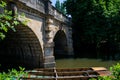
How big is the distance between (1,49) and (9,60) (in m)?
1.32

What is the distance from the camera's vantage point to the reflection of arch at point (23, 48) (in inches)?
545

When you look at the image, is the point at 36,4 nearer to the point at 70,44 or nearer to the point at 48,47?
the point at 48,47

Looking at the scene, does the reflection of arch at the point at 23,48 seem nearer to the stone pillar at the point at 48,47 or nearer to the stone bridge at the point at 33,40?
the stone bridge at the point at 33,40

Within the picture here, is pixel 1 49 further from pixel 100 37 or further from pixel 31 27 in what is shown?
pixel 100 37

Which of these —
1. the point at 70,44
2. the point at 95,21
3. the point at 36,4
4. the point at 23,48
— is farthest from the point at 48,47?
the point at 95,21

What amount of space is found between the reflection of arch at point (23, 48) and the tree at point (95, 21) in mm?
9016

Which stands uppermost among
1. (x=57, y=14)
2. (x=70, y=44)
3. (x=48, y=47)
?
(x=57, y=14)

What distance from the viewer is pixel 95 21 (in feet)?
77.0

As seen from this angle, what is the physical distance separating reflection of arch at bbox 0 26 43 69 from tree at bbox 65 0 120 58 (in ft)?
29.6

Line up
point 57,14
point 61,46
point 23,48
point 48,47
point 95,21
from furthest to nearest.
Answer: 1. point 61,46
2. point 95,21
3. point 57,14
4. point 23,48
5. point 48,47

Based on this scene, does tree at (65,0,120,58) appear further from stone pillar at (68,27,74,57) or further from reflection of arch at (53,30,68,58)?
reflection of arch at (53,30,68,58)

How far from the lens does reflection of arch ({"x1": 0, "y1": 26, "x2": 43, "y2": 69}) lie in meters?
13.8

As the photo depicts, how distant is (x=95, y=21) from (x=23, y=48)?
401 inches

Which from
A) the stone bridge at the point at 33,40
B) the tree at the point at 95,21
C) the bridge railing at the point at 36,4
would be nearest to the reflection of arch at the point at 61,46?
the tree at the point at 95,21
